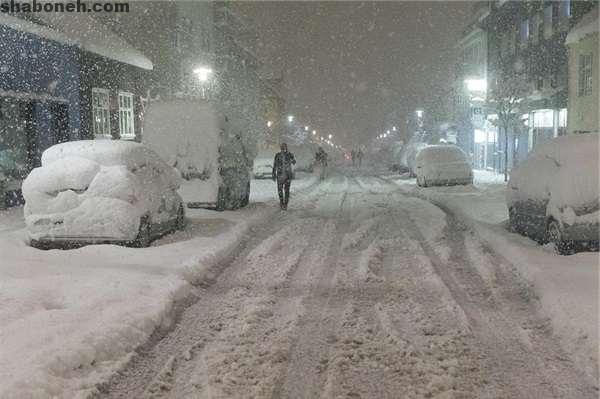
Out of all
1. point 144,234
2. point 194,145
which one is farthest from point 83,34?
point 144,234

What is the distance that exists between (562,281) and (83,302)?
5472mm

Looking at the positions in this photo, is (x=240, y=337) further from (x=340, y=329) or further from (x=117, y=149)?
(x=117, y=149)

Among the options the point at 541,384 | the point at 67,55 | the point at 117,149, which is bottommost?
the point at 541,384

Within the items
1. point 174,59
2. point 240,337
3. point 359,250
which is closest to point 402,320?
point 240,337

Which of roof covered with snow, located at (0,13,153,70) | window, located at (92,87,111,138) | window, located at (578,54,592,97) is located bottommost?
window, located at (92,87,111,138)

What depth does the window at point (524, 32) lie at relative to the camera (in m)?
35.8

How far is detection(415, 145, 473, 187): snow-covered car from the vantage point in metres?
25.1

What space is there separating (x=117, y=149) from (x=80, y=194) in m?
1.22

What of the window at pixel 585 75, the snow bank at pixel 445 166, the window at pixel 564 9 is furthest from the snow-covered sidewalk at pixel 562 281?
the window at pixel 564 9

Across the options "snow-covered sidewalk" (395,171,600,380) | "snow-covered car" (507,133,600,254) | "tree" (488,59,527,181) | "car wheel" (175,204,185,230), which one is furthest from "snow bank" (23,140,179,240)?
"tree" (488,59,527,181)

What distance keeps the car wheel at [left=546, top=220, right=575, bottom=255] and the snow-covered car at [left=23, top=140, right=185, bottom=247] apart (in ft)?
20.9

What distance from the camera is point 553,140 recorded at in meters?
11.5

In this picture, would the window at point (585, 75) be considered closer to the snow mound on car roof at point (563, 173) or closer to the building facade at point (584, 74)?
the building facade at point (584, 74)

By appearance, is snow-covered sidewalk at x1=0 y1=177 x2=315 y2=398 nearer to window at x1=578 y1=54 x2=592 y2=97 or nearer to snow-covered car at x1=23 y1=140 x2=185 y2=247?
snow-covered car at x1=23 y1=140 x2=185 y2=247
